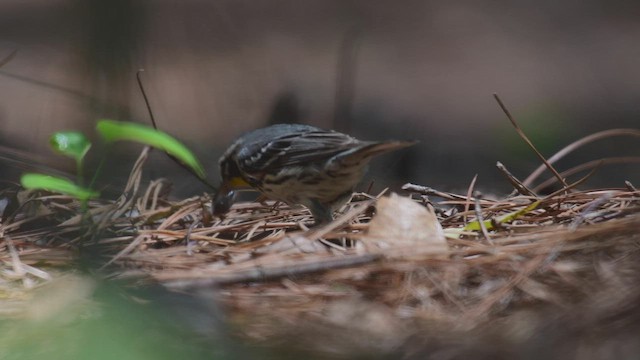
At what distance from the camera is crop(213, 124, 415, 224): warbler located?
6.48ft

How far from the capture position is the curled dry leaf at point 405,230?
144 cm

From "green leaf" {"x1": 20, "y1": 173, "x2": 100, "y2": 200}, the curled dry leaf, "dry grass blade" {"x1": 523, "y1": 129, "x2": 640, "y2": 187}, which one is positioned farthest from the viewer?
→ "dry grass blade" {"x1": 523, "y1": 129, "x2": 640, "y2": 187}

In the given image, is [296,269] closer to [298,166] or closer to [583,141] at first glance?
[298,166]

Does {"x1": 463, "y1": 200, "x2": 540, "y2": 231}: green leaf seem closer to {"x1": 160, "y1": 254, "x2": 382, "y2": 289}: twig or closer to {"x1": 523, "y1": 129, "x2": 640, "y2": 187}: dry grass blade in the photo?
{"x1": 523, "y1": 129, "x2": 640, "y2": 187}: dry grass blade

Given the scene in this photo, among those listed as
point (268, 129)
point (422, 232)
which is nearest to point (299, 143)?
point (268, 129)

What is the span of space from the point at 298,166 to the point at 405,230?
0.56 metres

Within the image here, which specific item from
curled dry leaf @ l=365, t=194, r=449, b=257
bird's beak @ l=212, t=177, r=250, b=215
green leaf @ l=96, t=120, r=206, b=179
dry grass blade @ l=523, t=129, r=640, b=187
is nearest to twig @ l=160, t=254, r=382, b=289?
curled dry leaf @ l=365, t=194, r=449, b=257

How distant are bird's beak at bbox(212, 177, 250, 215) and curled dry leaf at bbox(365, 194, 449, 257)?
2.03 ft

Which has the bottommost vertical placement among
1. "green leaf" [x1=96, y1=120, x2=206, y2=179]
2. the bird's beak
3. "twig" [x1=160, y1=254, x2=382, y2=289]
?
the bird's beak

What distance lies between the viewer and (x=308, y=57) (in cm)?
290

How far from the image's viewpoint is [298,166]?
6.85 ft

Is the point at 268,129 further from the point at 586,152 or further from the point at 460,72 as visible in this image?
the point at 586,152

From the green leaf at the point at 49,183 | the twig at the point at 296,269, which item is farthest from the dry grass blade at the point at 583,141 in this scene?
the green leaf at the point at 49,183

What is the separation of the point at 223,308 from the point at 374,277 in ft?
1.35
